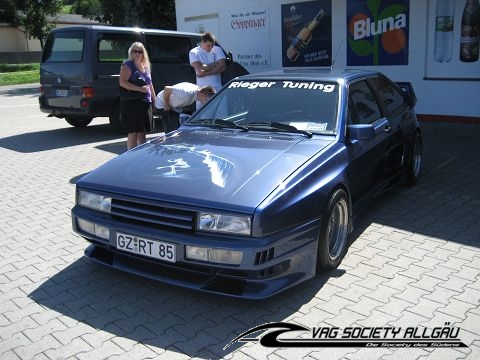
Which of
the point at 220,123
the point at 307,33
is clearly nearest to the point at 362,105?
the point at 220,123

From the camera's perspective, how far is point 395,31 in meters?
10.7

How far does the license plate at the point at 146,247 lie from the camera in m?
3.32

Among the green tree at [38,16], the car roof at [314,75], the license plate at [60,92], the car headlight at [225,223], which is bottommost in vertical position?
the car headlight at [225,223]

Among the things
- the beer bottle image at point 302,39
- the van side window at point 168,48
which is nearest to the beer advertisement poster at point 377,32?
the beer bottle image at point 302,39

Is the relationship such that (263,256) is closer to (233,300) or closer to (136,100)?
(233,300)

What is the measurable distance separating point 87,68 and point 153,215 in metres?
6.91

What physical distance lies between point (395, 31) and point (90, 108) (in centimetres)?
646

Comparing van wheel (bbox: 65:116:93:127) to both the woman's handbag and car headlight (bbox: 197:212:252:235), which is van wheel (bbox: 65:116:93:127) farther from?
car headlight (bbox: 197:212:252:235)

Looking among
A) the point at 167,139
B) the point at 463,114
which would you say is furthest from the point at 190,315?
the point at 463,114

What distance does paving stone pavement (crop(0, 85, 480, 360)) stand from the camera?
119 inches

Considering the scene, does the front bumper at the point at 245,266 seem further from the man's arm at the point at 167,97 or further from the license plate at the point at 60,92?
the license plate at the point at 60,92

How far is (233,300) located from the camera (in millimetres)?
3561

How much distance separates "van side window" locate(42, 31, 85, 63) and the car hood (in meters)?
6.09

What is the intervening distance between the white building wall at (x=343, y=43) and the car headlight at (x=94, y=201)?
8.18 metres
